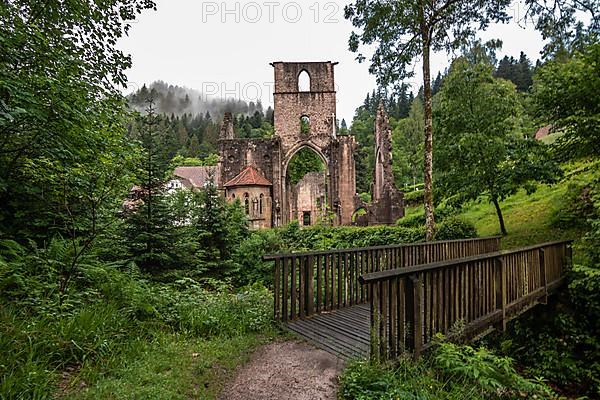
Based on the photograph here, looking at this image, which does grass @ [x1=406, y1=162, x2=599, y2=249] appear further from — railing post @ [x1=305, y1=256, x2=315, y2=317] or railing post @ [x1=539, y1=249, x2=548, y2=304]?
railing post @ [x1=305, y1=256, x2=315, y2=317]

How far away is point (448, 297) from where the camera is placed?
Answer: 12.6ft

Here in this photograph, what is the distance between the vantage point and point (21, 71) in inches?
166

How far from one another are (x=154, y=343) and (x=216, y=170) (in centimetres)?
2460

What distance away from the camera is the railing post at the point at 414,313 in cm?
325

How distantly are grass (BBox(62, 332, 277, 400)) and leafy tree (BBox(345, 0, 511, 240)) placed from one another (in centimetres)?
707

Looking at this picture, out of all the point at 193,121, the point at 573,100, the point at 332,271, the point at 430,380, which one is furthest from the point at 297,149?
the point at 193,121

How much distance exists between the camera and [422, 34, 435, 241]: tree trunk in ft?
30.1

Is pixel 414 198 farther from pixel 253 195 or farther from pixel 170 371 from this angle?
pixel 170 371

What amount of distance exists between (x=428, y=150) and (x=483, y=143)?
148cm

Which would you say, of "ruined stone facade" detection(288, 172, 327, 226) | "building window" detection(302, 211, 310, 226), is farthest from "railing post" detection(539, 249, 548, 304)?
"building window" detection(302, 211, 310, 226)

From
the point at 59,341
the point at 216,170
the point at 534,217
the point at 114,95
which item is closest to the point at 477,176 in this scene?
the point at 534,217

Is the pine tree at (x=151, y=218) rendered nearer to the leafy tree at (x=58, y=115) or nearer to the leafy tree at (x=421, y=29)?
the leafy tree at (x=58, y=115)

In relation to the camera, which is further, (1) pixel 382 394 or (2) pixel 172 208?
(2) pixel 172 208

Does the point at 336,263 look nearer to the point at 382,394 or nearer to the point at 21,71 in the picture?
the point at 382,394
